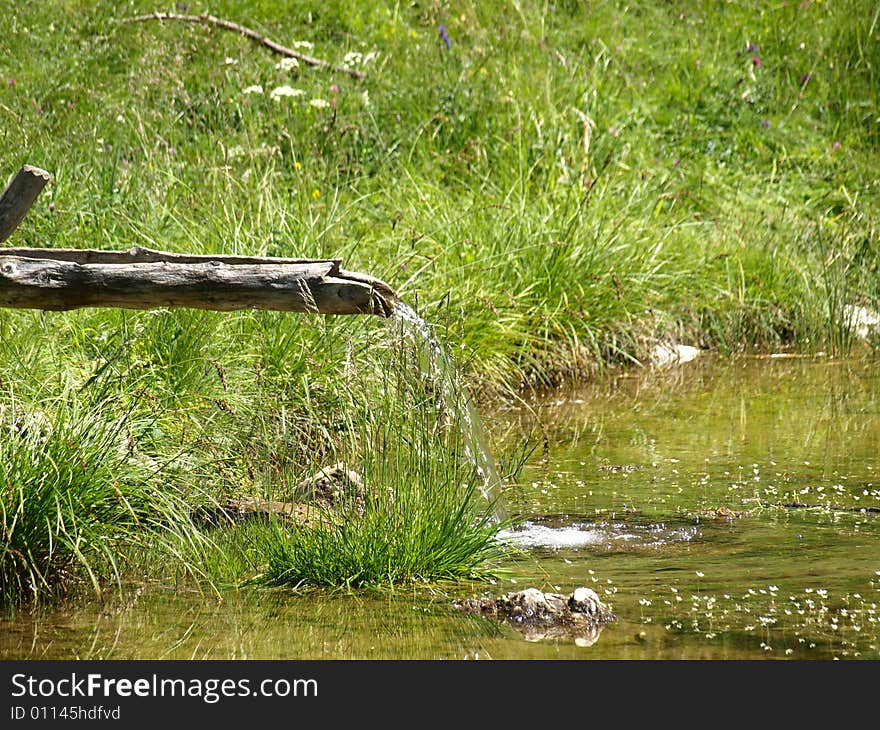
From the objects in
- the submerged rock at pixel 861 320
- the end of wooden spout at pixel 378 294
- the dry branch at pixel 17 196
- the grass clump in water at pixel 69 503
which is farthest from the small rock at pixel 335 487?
the submerged rock at pixel 861 320

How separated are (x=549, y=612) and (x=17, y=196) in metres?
2.38

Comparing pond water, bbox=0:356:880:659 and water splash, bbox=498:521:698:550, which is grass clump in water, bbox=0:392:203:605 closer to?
pond water, bbox=0:356:880:659

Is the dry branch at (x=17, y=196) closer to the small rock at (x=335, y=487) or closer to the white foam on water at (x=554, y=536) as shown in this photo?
the small rock at (x=335, y=487)

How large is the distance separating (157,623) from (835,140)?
10.3 m

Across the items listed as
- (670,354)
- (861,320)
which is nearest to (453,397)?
(670,354)

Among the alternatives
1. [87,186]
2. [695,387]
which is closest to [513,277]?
[695,387]

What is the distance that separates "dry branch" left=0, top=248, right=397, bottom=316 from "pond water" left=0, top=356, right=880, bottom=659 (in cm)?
106

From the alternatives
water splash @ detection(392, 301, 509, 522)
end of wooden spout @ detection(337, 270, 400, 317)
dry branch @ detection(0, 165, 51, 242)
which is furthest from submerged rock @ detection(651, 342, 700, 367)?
dry branch @ detection(0, 165, 51, 242)

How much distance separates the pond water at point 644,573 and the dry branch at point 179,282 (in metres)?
1.06

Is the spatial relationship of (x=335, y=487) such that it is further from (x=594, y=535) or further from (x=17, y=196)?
(x=17, y=196)

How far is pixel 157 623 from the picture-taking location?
4398 millimetres

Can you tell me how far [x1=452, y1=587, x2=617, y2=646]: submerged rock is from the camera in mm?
4164

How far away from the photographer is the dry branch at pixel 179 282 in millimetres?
4523

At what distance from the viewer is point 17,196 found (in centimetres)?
461
